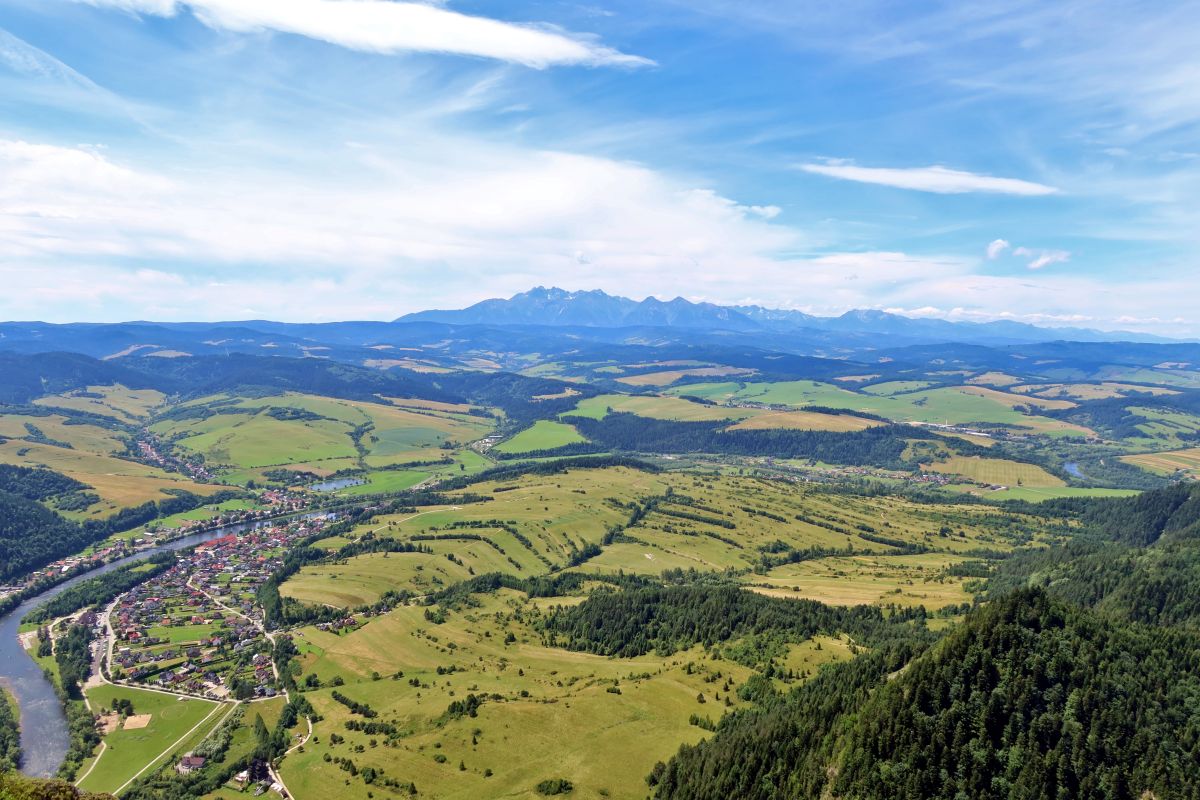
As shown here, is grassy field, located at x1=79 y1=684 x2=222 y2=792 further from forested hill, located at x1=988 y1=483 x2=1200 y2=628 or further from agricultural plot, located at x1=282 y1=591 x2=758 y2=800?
forested hill, located at x1=988 y1=483 x2=1200 y2=628

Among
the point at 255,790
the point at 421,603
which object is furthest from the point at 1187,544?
the point at 255,790

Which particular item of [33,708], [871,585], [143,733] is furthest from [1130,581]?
[33,708]

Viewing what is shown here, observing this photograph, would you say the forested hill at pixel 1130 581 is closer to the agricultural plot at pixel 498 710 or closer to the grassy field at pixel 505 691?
the grassy field at pixel 505 691

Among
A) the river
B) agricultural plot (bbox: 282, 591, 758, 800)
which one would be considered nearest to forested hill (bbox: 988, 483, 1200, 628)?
agricultural plot (bbox: 282, 591, 758, 800)

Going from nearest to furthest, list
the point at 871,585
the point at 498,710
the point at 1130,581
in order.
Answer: the point at 498,710 → the point at 1130,581 → the point at 871,585

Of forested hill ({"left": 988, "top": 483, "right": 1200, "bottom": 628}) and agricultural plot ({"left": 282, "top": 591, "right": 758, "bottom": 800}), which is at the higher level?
forested hill ({"left": 988, "top": 483, "right": 1200, "bottom": 628})

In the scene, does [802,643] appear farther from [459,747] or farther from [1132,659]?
[459,747]

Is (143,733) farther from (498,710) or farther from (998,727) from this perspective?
(998,727)
